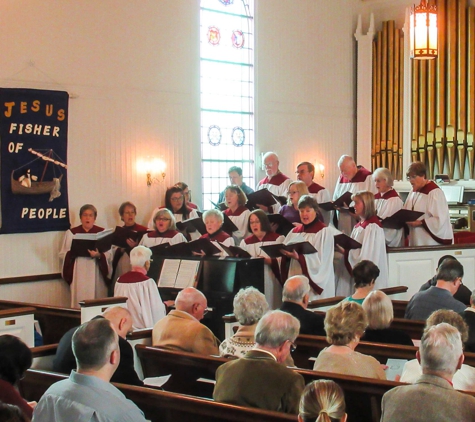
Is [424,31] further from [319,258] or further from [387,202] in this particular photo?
[319,258]

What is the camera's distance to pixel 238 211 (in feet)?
31.6

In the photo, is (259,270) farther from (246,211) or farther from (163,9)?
(163,9)

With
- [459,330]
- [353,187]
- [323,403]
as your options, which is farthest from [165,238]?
[323,403]

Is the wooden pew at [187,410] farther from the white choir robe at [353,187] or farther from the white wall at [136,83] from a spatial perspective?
the white choir robe at [353,187]

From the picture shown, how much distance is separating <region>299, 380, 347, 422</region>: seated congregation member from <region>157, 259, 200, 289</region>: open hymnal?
18.8ft

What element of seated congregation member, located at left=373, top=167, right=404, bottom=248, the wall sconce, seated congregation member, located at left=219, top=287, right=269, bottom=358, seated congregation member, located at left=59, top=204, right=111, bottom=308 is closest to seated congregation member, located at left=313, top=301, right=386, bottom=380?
seated congregation member, located at left=219, top=287, right=269, bottom=358

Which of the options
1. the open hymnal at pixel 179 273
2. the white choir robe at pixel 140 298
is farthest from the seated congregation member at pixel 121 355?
the open hymnal at pixel 179 273

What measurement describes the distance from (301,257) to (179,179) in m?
4.01

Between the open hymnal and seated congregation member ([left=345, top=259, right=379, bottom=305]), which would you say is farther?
the open hymnal

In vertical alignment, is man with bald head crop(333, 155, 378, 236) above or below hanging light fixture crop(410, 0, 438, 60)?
below

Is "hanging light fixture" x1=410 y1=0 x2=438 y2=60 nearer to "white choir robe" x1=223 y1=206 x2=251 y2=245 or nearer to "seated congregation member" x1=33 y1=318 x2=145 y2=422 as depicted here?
"white choir robe" x1=223 y1=206 x2=251 y2=245

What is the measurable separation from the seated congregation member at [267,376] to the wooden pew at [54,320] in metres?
3.50

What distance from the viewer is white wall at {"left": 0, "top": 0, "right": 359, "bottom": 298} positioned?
10164 mm

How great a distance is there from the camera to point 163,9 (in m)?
11.7
